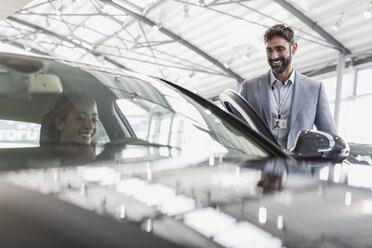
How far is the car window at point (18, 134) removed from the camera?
840 mm

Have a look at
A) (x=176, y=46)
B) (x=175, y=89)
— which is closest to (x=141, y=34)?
(x=176, y=46)

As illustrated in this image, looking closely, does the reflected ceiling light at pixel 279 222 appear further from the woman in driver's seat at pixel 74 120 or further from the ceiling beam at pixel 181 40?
the ceiling beam at pixel 181 40

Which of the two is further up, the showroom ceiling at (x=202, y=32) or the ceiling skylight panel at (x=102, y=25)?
the ceiling skylight panel at (x=102, y=25)

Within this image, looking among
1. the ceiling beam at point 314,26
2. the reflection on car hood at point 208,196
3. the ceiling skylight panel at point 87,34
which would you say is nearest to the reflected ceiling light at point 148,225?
the reflection on car hood at point 208,196

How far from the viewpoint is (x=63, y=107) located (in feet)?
3.19

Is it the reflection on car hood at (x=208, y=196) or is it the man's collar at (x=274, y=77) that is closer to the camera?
the reflection on car hood at (x=208, y=196)

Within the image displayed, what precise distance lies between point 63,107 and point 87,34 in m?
12.7

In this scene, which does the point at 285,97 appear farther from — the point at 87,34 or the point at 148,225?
the point at 87,34

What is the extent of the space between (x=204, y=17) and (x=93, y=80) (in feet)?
29.4

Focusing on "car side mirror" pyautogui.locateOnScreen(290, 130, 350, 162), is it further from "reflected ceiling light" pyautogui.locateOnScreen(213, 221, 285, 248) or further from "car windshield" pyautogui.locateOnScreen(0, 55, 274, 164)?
"reflected ceiling light" pyautogui.locateOnScreen(213, 221, 285, 248)

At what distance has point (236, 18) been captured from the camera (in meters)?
9.06

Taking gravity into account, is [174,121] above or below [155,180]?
above

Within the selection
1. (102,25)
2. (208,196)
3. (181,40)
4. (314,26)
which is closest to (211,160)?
(208,196)

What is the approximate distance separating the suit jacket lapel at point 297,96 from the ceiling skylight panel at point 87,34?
37.4ft
